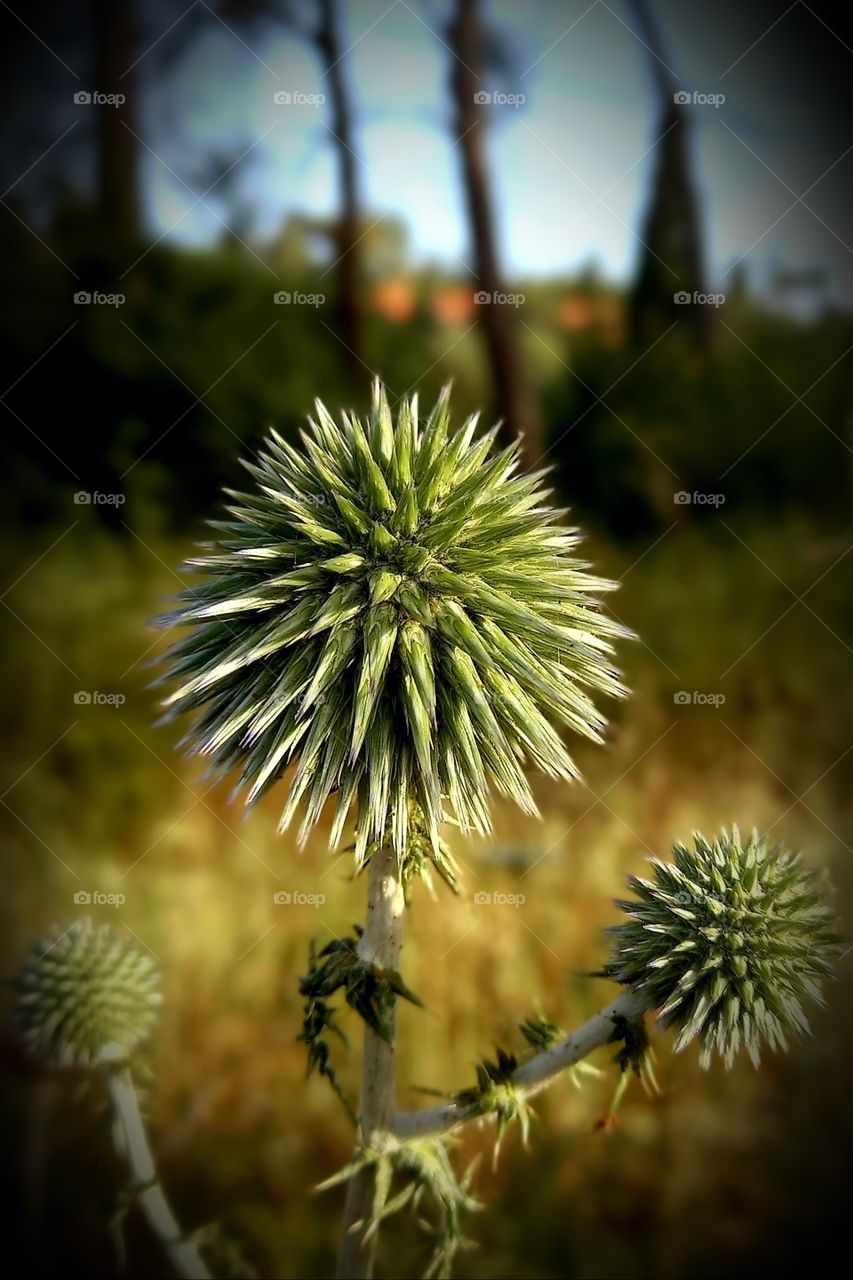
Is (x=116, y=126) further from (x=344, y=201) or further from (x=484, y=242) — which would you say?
(x=484, y=242)

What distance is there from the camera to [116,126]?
5312 mm

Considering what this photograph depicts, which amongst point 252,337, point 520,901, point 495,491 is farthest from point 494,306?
point 495,491

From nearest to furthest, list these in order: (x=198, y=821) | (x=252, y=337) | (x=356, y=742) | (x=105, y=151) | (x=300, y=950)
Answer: (x=356, y=742), (x=300, y=950), (x=198, y=821), (x=105, y=151), (x=252, y=337)

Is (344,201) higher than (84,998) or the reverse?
higher

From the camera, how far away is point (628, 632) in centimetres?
167

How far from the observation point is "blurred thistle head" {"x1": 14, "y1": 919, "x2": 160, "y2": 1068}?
2076mm

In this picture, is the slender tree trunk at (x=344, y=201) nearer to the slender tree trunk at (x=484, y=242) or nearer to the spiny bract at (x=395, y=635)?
the slender tree trunk at (x=484, y=242)

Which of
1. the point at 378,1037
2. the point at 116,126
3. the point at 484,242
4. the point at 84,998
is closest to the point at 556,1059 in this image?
the point at 378,1037

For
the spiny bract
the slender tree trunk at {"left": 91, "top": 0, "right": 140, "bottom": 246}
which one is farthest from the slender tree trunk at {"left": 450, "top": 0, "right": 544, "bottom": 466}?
the spiny bract

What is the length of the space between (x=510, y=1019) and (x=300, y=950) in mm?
1125

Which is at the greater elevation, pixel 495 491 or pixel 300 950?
pixel 495 491

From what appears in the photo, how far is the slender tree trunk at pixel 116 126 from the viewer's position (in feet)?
16.4

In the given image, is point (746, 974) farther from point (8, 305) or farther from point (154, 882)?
point (8, 305)

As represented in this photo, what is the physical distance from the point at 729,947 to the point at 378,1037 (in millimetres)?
683
